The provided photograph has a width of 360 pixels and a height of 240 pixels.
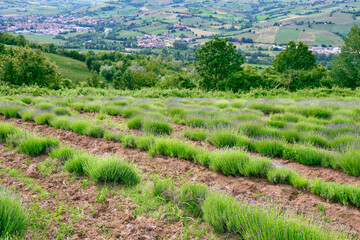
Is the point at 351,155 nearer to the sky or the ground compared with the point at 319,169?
nearer to the sky

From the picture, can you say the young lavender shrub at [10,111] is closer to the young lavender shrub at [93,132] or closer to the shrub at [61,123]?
the shrub at [61,123]

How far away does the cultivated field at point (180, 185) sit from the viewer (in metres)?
2.75

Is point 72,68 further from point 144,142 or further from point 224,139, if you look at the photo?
point 224,139

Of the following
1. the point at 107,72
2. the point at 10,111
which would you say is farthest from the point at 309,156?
the point at 107,72

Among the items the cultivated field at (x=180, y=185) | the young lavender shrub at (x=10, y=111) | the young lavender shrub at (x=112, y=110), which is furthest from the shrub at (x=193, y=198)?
the young lavender shrub at (x=10, y=111)

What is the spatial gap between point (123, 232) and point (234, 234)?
1413 millimetres

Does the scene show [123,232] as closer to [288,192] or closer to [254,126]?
[288,192]

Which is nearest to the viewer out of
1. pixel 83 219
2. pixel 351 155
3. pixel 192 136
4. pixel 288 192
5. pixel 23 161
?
pixel 83 219

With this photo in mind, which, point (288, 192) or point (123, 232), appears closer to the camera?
point (123, 232)

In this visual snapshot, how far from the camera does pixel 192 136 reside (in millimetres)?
6500

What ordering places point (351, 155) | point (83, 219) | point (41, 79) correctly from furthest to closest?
point (41, 79), point (351, 155), point (83, 219)

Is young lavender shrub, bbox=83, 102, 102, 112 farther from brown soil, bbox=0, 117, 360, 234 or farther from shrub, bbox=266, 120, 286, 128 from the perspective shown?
shrub, bbox=266, 120, 286, 128

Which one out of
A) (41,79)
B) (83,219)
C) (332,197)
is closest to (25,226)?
(83,219)

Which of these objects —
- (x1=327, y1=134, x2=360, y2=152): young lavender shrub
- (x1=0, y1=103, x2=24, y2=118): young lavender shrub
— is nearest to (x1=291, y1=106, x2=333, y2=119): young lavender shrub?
(x1=327, y1=134, x2=360, y2=152): young lavender shrub
